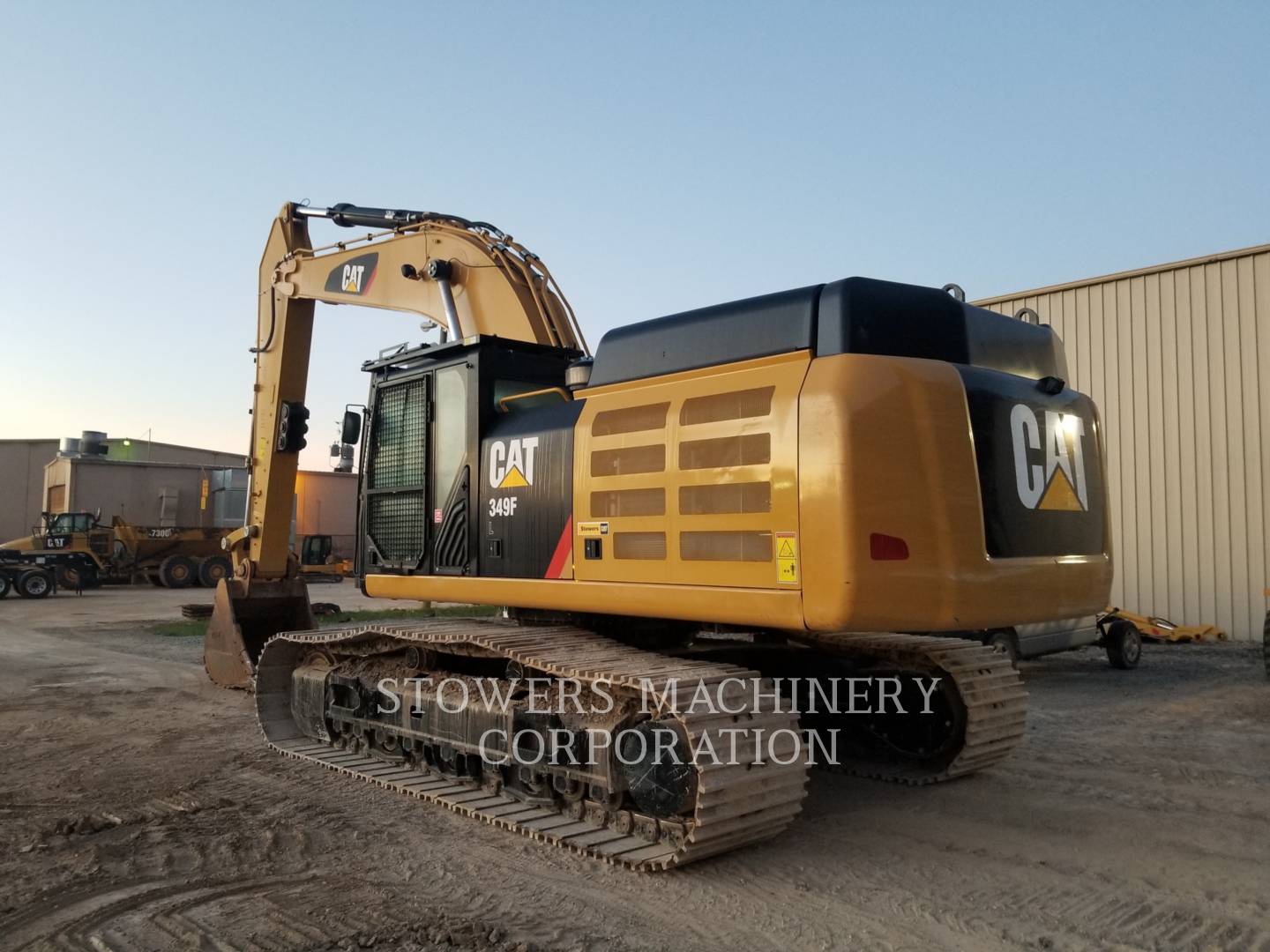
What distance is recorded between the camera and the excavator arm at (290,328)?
816 cm

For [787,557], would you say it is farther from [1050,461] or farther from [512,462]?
[512,462]

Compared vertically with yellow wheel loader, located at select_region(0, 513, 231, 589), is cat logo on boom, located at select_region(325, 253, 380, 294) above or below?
→ above

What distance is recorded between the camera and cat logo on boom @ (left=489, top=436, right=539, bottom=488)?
5938 millimetres

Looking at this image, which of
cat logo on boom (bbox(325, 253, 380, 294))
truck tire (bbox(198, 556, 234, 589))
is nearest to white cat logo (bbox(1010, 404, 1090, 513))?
cat logo on boom (bbox(325, 253, 380, 294))

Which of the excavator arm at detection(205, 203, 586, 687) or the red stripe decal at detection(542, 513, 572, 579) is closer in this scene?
the red stripe decal at detection(542, 513, 572, 579)

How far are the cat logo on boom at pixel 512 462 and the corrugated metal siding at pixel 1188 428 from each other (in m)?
10.3

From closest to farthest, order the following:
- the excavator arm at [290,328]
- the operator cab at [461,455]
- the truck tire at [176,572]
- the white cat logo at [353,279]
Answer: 1. the operator cab at [461,455]
2. the excavator arm at [290,328]
3. the white cat logo at [353,279]
4. the truck tire at [176,572]

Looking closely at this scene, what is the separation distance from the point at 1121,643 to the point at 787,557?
28.7ft

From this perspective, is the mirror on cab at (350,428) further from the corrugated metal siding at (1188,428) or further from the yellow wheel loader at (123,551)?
the yellow wheel loader at (123,551)

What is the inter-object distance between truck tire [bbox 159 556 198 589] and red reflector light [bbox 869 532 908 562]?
97.8 ft

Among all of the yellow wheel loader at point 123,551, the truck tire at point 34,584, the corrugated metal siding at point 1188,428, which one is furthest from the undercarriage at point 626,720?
the yellow wheel loader at point 123,551

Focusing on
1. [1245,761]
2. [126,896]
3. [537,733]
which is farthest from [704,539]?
[1245,761]

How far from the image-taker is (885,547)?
14.0 ft

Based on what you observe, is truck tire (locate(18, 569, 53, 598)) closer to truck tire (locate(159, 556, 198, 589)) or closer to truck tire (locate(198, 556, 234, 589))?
truck tire (locate(159, 556, 198, 589))
